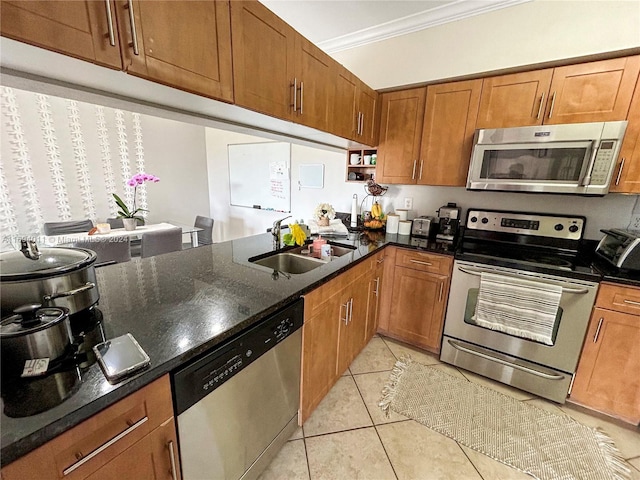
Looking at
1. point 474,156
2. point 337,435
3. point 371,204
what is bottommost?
point 337,435

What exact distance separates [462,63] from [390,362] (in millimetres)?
2396

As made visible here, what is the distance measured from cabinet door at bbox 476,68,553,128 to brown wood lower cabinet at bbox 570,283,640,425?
1.20 metres

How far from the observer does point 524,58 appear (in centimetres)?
182

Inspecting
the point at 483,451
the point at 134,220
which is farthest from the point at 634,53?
the point at 134,220

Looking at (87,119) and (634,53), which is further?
(87,119)

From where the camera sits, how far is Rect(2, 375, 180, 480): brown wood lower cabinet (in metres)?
0.55

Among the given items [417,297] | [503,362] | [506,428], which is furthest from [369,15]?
[506,428]

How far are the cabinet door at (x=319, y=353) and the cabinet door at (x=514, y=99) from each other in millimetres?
1756

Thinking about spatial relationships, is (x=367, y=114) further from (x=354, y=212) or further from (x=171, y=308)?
(x=171, y=308)

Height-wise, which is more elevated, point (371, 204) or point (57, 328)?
point (371, 204)

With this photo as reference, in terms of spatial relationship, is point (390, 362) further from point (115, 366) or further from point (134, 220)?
point (134, 220)

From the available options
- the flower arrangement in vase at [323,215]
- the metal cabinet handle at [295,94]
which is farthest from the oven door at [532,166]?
the metal cabinet handle at [295,94]

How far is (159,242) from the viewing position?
2732 mm

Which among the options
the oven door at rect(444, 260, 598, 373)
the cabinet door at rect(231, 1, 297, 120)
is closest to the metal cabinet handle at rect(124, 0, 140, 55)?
the cabinet door at rect(231, 1, 297, 120)
